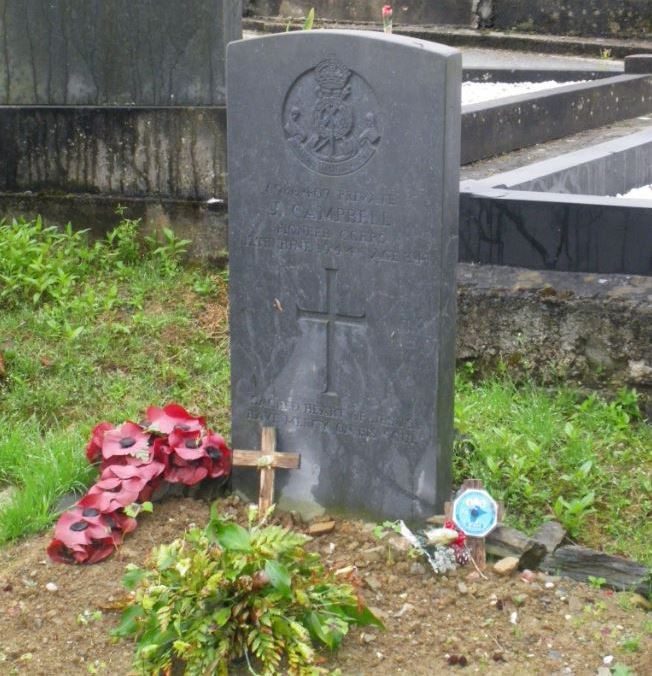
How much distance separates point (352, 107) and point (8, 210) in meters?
A: 3.20

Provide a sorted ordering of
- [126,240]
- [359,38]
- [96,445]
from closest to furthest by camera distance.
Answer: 1. [359,38]
2. [96,445]
3. [126,240]

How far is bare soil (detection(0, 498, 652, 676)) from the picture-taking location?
311cm

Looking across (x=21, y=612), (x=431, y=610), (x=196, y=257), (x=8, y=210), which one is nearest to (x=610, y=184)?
(x=196, y=257)

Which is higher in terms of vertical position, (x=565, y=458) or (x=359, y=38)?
(x=359, y=38)

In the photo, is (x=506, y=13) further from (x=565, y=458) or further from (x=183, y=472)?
(x=183, y=472)

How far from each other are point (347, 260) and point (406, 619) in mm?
1013

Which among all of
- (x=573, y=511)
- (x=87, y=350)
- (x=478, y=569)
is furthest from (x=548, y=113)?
(x=478, y=569)

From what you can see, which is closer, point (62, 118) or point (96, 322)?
point (96, 322)

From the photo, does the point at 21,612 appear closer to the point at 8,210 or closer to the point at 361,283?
the point at 361,283

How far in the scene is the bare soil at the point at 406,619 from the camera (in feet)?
10.2

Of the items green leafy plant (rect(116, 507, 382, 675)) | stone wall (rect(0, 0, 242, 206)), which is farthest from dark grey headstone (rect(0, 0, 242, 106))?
green leafy plant (rect(116, 507, 382, 675))

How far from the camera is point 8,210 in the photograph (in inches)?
245

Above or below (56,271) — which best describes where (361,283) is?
above

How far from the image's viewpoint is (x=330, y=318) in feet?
12.0
